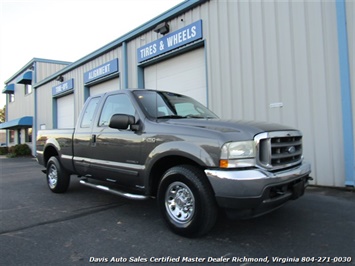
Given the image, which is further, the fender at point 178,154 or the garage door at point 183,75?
the garage door at point 183,75

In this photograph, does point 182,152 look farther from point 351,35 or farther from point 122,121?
point 351,35

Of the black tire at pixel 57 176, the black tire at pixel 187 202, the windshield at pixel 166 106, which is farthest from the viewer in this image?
the black tire at pixel 57 176

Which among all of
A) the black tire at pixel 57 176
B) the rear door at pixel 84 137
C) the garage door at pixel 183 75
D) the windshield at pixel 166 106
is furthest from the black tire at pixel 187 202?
the garage door at pixel 183 75

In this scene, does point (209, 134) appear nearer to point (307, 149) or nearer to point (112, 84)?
point (307, 149)

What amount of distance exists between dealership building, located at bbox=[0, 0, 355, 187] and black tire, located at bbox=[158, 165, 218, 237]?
13.5 feet

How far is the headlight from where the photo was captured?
3.06m

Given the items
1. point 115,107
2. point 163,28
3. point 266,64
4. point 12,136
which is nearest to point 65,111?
point 163,28

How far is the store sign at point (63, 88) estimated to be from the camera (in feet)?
52.6

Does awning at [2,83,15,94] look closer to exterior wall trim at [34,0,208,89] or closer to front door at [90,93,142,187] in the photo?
exterior wall trim at [34,0,208,89]

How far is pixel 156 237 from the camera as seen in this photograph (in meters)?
3.50

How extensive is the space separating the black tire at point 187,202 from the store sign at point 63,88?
1407 centimetres

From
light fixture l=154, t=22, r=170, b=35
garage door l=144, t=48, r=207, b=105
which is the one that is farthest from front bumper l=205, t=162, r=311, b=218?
light fixture l=154, t=22, r=170, b=35

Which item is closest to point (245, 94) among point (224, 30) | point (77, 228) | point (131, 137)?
point (224, 30)

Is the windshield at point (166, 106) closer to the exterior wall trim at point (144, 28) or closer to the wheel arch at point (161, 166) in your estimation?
the wheel arch at point (161, 166)
